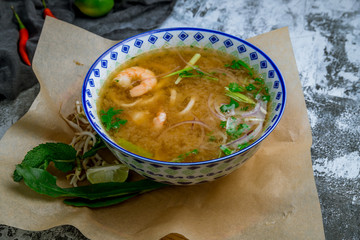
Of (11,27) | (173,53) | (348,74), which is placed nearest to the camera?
(173,53)

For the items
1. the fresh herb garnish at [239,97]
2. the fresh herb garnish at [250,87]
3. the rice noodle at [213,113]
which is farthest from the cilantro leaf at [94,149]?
the fresh herb garnish at [250,87]

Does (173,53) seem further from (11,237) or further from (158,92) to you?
(11,237)

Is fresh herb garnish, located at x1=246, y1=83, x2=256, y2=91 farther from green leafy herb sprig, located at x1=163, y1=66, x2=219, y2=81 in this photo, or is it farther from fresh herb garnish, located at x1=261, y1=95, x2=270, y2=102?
green leafy herb sprig, located at x1=163, y1=66, x2=219, y2=81

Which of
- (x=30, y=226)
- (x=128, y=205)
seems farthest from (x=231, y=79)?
(x=30, y=226)

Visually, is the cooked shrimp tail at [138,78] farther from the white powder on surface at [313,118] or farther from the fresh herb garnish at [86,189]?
the white powder on surface at [313,118]

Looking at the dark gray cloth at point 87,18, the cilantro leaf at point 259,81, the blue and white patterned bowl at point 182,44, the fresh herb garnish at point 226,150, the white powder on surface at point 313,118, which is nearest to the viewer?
the blue and white patterned bowl at point 182,44

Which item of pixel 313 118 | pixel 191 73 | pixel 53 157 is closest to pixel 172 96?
pixel 191 73
